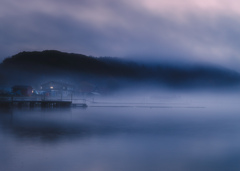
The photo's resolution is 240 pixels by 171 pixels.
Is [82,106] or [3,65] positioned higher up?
[3,65]

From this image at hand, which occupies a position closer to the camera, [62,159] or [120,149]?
[62,159]

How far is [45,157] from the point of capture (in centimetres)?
1173

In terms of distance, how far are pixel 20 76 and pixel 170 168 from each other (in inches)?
3465

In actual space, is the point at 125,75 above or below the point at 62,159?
above

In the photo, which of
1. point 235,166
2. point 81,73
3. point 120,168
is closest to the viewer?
point 120,168

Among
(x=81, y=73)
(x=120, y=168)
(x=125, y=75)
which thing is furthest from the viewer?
(x=125, y=75)

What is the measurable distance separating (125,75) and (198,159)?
382ft

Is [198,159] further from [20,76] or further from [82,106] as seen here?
[20,76]

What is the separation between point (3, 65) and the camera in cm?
9438

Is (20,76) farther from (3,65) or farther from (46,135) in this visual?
(46,135)

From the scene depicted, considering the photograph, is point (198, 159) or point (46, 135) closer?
point (198, 159)

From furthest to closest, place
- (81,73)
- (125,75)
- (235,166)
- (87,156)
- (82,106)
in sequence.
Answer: (125,75), (81,73), (82,106), (87,156), (235,166)

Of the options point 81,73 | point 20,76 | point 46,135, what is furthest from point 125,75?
point 46,135

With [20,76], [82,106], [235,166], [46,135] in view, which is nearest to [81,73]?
[20,76]
